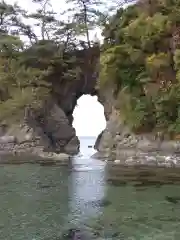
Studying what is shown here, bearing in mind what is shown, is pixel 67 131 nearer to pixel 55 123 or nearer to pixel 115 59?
pixel 55 123

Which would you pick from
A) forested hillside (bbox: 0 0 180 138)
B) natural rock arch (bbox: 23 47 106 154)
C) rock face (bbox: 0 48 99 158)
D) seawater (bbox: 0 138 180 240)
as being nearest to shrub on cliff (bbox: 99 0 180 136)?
forested hillside (bbox: 0 0 180 138)

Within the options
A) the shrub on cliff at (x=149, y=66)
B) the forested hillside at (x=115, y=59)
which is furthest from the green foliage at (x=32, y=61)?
the shrub on cliff at (x=149, y=66)

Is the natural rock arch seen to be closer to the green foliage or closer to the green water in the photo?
the green foliage

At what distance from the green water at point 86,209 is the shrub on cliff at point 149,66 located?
7058mm

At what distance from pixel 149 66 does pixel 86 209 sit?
12.7m

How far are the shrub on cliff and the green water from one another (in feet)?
23.2

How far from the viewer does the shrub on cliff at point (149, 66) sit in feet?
62.3

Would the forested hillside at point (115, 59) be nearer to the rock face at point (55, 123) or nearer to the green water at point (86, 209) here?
the rock face at point (55, 123)

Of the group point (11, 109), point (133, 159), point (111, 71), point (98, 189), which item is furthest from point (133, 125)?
point (11, 109)

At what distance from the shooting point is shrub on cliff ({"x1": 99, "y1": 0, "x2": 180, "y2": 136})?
19000 mm

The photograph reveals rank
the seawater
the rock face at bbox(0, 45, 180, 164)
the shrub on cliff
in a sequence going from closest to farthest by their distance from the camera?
the seawater, the shrub on cliff, the rock face at bbox(0, 45, 180, 164)

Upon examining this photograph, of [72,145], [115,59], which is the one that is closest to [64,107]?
[72,145]

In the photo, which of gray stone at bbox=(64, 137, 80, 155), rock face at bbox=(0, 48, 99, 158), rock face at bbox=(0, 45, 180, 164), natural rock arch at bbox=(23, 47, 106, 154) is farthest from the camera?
gray stone at bbox=(64, 137, 80, 155)

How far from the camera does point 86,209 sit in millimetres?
8750
